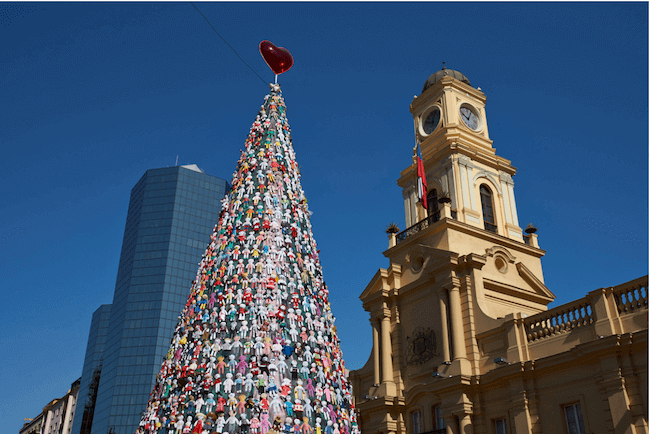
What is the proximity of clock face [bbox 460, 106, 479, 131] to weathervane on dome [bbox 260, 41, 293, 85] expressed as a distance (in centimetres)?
1884

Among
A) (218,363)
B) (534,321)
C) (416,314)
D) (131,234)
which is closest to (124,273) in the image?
(131,234)

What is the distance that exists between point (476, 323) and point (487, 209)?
7.90 meters

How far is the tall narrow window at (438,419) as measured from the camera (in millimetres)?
20327

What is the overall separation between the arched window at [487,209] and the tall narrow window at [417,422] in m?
9.58

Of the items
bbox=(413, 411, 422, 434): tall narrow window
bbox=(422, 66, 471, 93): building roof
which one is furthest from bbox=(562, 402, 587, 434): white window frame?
bbox=(422, 66, 471, 93): building roof

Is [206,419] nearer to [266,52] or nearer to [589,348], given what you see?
[266,52]

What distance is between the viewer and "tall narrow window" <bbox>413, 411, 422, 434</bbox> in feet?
68.7

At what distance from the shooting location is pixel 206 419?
777 centimetres

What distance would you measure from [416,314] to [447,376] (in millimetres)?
3823

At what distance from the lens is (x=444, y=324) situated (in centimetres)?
2158

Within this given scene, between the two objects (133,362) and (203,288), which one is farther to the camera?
(133,362)

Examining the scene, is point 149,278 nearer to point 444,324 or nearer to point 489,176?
point 489,176

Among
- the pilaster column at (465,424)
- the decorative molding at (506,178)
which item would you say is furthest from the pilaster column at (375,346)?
the decorative molding at (506,178)

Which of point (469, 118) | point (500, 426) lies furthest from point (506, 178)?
point (500, 426)
